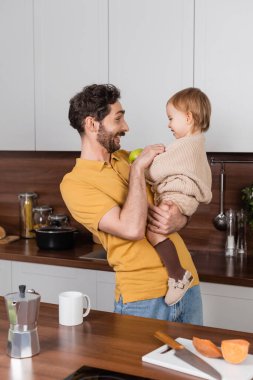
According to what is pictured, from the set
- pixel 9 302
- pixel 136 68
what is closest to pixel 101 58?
pixel 136 68

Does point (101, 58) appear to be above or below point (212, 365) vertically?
above

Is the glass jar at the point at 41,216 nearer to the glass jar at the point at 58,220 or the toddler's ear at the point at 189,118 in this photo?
the glass jar at the point at 58,220

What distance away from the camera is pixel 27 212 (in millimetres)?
3469

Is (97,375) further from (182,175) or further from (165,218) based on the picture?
(182,175)

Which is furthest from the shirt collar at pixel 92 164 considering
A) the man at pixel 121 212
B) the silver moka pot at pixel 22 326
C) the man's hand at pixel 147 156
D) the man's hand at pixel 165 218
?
the silver moka pot at pixel 22 326

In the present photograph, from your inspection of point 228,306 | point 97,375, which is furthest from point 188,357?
point 228,306

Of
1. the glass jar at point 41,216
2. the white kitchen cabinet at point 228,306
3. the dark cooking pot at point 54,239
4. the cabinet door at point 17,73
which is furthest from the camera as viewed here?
the glass jar at point 41,216

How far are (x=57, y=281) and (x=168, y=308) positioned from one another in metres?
1.04

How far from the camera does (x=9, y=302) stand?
1.37 meters

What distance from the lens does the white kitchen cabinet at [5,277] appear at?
3018 millimetres

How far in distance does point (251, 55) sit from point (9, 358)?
5.97 feet

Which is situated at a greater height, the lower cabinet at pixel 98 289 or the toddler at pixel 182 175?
the toddler at pixel 182 175

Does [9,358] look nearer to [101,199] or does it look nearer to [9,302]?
[9,302]

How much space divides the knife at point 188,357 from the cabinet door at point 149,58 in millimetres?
1531
